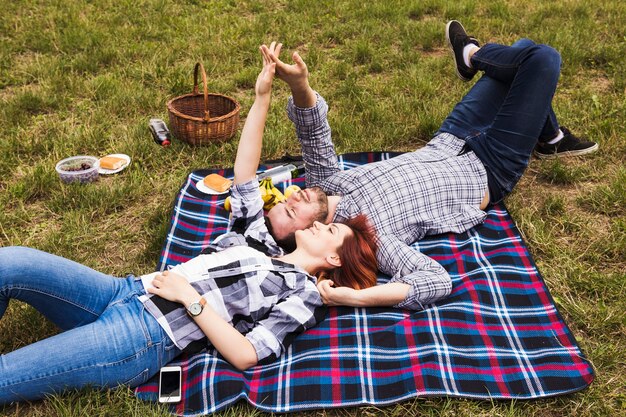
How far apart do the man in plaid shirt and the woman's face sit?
18 cm

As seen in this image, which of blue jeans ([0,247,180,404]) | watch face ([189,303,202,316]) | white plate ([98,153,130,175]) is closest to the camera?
blue jeans ([0,247,180,404])

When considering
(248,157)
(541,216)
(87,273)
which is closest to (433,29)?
(541,216)

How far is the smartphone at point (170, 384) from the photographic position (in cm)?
288

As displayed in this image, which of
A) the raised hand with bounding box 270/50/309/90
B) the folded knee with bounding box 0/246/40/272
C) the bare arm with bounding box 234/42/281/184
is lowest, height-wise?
the folded knee with bounding box 0/246/40/272

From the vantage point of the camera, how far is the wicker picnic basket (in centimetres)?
504

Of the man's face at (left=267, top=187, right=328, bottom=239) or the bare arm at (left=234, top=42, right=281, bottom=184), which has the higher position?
the bare arm at (left=234, top=42, right=281, bottom=184)

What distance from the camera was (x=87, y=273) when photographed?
3020mm

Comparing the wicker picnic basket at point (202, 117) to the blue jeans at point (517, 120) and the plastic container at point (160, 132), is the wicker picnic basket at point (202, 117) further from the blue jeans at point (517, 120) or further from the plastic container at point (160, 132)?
the blue jeans at point (517, 120)

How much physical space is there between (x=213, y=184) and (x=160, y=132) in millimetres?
966

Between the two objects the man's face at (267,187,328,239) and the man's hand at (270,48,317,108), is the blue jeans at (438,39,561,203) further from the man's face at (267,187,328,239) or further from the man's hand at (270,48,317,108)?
the man's face at (267,187,328,239)

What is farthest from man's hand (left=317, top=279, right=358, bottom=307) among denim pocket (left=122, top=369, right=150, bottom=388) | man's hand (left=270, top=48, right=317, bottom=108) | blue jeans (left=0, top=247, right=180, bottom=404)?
man's hand (left=270, top=48, right=317, bottom=108)

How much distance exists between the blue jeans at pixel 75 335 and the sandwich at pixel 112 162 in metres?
1.98

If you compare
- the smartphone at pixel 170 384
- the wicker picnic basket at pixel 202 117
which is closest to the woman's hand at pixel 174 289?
the smartphone at pixel 170 384

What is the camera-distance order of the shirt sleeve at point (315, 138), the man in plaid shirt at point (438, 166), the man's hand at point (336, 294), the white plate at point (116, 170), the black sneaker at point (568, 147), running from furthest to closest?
the black sneaker at point (568, 147) < the white plate at point (116, 170) < the shirt sleeve at point (315, 138) < the man in plaid shirt at point (438, 166) < the man's hand at point (336, 294)
